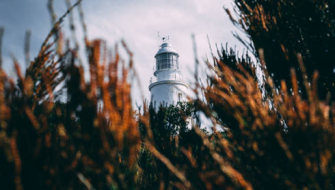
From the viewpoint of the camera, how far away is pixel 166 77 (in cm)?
2627

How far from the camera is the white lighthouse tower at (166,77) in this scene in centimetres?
2555

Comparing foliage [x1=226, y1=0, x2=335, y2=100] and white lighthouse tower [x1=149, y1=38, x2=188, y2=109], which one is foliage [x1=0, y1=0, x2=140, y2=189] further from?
white lighthouse tower [x1=149, y1=38, x2=188, y2=109]

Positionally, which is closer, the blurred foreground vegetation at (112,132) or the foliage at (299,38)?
the blurred foreground vegetation at (112,132)

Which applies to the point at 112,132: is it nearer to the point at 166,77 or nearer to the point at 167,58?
the point at 166,77

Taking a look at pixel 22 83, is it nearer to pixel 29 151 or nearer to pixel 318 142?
pixel 29 151

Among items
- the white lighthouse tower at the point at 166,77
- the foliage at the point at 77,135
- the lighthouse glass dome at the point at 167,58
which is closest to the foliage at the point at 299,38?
the foliage at the point at 77,135

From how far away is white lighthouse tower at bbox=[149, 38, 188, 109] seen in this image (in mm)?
25547

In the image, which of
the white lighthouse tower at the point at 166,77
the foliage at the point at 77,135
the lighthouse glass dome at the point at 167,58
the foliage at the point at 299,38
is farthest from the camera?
the lighthouse glass dome at the point at 167,58

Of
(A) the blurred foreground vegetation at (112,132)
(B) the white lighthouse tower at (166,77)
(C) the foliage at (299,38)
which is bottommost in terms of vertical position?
(A) the blurred foreground vegetation at (112,132)

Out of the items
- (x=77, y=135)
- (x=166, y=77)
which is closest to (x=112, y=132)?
(x=77, y=135)

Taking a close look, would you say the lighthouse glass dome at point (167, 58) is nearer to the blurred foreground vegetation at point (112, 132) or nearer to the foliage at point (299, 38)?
the foliage at point (299, 38)

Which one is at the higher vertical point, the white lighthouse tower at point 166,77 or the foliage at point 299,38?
the white lighthouse tower at point 166,77

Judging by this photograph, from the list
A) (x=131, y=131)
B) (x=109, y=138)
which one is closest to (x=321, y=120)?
(x=131, y=131)

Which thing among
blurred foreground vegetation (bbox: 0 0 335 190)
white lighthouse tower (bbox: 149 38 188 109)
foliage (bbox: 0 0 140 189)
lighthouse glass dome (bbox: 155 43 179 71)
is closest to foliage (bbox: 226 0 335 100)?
blurred foreground vegetation (bbox: 0 0 335 190)
